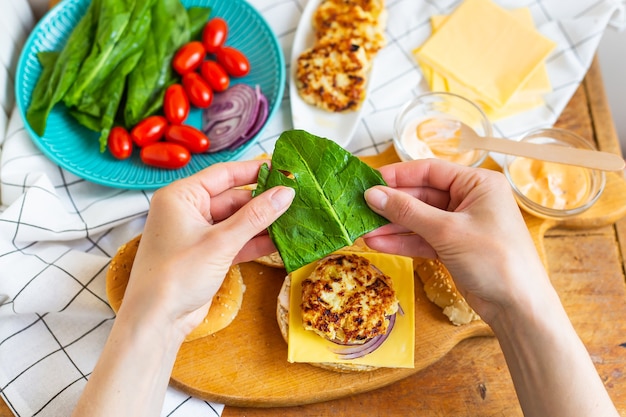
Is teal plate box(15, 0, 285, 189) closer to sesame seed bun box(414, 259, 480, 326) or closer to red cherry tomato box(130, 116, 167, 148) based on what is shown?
red cherry tomato box(130, 116, 167, 148)

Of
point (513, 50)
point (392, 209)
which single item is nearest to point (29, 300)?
point (392, 209)

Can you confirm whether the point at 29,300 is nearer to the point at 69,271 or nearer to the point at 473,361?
the point at 69,271

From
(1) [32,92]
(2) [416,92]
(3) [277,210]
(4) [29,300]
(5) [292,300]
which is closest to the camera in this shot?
(3) [277,210]

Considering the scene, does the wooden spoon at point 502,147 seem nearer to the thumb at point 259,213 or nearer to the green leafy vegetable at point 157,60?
the thumb at point 259,213

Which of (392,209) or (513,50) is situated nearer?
(392,209)

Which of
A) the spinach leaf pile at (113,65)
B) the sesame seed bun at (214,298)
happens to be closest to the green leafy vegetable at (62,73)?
the spinach leaf pile at (113,65)

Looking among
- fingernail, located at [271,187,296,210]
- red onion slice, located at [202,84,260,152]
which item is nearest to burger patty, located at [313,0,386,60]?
red onion slice, located at [202,84,260,152]
